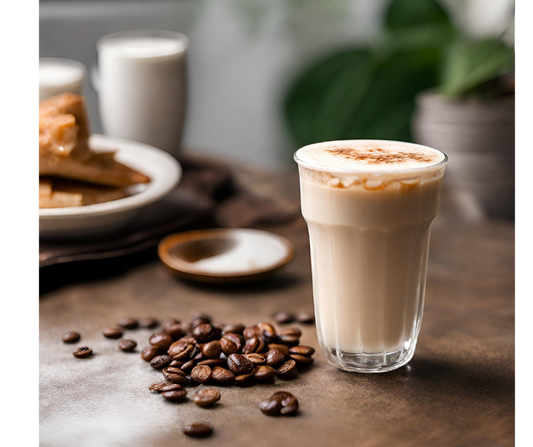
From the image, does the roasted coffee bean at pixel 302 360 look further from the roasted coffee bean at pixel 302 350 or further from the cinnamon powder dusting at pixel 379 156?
the cinnamon powder dusting at pixel 379 156

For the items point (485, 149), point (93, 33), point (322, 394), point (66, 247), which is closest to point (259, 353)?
point (322, 394)

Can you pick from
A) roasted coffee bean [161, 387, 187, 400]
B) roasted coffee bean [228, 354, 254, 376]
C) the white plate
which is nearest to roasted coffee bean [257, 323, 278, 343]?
roasted coffee bean [228, 354, 254, 376]

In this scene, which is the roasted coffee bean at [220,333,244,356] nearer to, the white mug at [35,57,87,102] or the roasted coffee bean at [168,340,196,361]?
the roasted coffee bean at [168,340,196,361]

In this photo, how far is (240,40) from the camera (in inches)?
119

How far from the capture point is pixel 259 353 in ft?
3.43

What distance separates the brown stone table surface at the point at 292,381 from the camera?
2.81ft

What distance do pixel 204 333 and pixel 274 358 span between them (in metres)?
0.14

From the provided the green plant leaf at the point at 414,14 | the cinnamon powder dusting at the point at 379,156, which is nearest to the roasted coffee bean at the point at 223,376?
the cinnamon powder dusting at the point at 379,156

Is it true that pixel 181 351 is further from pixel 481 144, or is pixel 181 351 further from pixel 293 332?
pixel 481 144

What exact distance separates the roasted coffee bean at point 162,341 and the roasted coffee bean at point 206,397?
16 centimetres

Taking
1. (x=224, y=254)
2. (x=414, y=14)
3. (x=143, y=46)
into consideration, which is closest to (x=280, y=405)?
(x=224, y=254)

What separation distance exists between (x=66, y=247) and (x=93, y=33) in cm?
166

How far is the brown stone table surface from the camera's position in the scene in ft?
2.81
